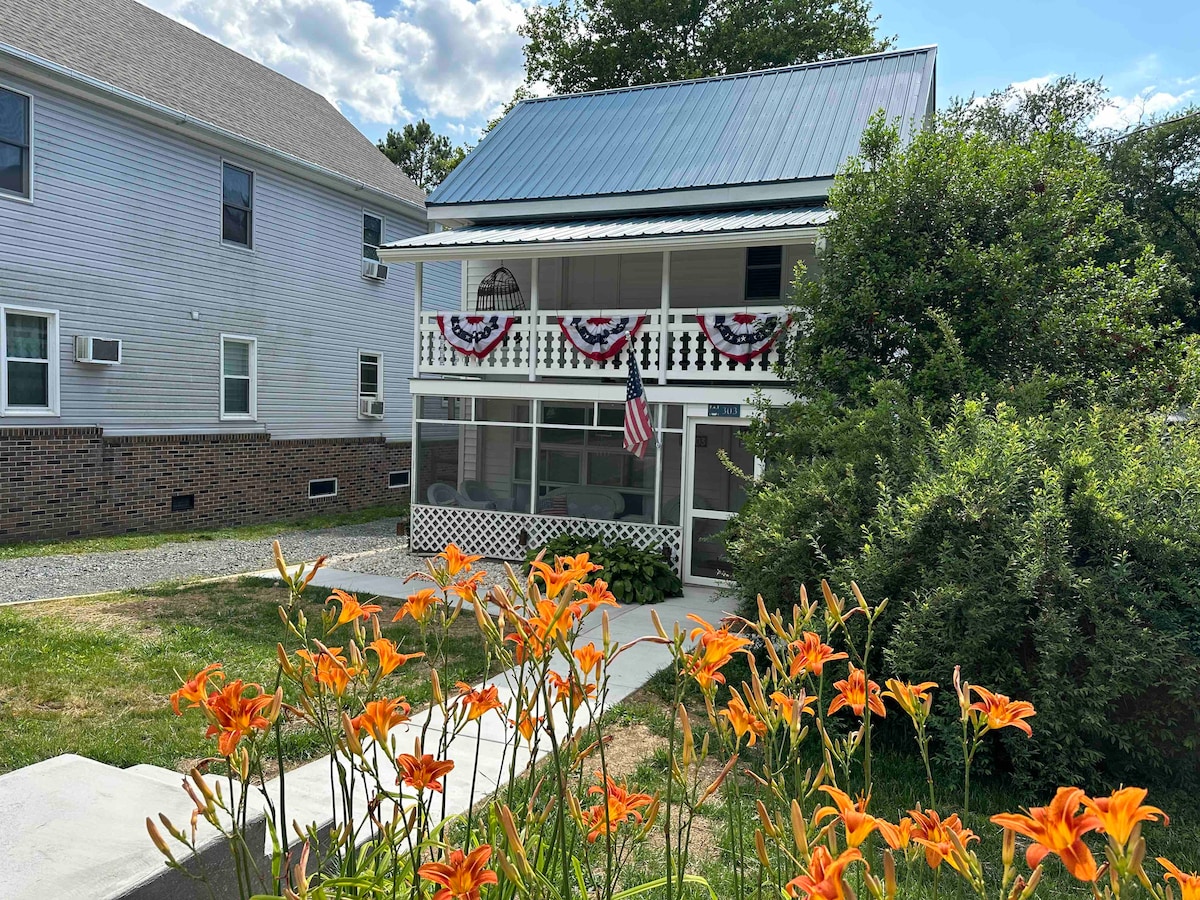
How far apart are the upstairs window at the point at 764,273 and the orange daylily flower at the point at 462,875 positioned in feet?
44.2

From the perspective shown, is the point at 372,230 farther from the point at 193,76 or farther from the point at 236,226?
the point at 193,76

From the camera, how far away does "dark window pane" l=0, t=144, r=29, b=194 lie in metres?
12.9

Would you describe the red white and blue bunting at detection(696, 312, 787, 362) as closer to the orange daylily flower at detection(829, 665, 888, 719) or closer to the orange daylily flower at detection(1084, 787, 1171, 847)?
the orange daylily flower at detection(829, 665, 888, 719)

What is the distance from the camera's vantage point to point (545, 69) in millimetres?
30156

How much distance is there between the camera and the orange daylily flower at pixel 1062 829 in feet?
3.63

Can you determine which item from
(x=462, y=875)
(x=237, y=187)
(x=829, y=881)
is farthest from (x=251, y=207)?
(x=829, y=881)

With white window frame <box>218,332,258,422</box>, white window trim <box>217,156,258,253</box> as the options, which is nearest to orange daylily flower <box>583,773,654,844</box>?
white window frame <box>218,332,258,422</box>

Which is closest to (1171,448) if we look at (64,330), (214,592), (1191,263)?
(214,592)

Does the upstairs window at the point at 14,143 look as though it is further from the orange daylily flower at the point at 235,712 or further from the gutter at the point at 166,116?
the orange daylily flower at the point at 235,712

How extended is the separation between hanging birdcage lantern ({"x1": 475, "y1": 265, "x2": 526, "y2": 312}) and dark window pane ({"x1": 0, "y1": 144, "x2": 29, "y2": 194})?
725 cm

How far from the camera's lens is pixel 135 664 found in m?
7.32

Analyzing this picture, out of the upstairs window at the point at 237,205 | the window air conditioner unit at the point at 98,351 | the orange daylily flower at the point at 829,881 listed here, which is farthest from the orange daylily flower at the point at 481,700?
the upstairs window at the point at 237,205

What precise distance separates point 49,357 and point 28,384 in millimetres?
530

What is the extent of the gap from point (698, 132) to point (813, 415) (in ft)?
28.2
